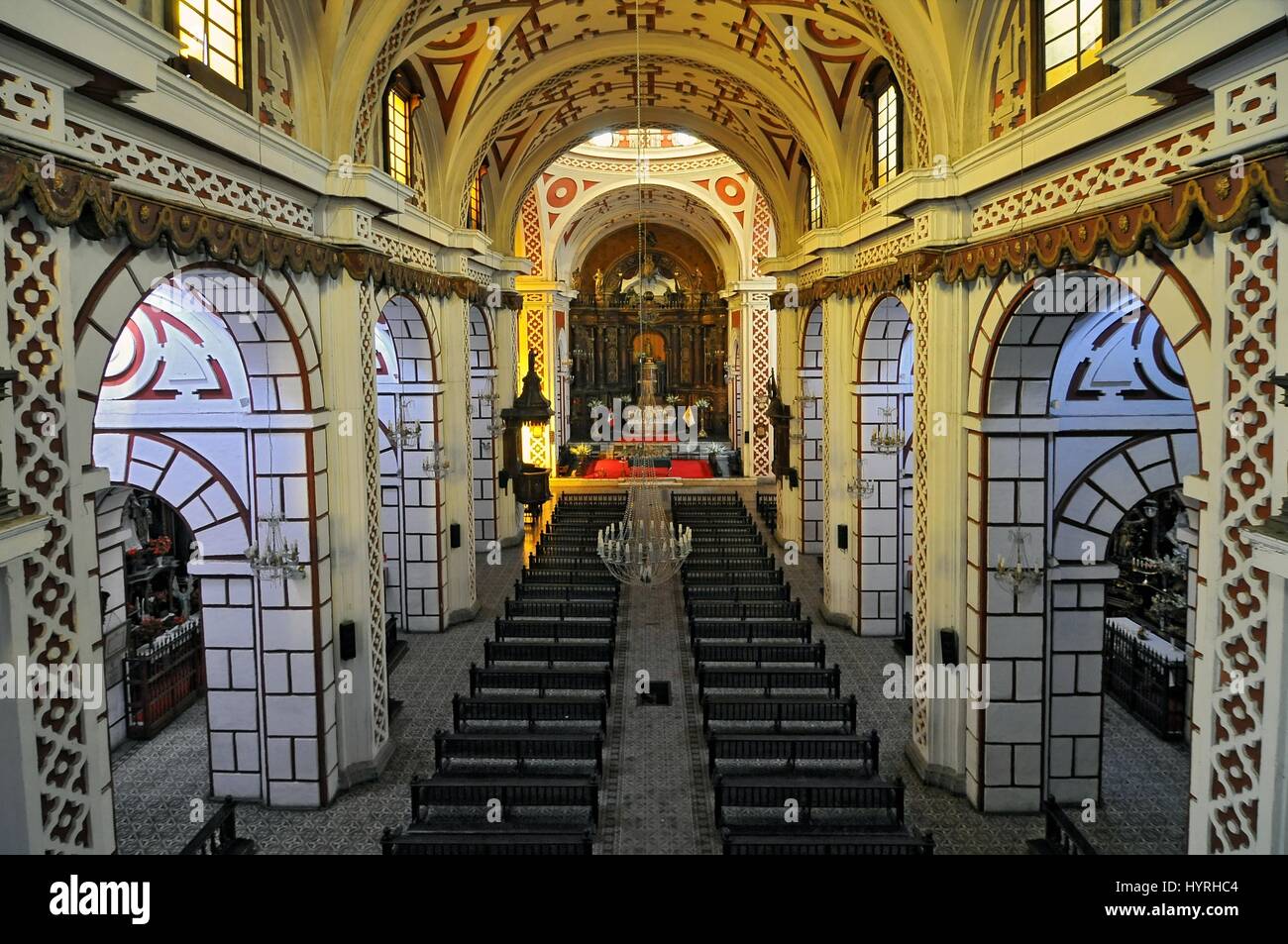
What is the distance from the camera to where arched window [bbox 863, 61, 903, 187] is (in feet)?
39.7

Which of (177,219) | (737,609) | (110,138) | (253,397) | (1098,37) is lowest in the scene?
(737,609)

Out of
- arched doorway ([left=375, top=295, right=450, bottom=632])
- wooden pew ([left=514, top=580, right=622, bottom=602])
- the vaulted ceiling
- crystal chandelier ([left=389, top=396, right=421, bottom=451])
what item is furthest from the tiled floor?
the vaulted ceiling

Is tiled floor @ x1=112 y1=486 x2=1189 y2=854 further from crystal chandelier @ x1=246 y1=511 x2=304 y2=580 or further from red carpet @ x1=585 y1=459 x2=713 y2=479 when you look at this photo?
red carpet @ x1=585 y1=459 x2=713 y2=479

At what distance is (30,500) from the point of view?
4.92 metres

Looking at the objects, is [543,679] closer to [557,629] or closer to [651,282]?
[557,629]

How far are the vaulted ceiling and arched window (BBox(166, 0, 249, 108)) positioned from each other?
1471mm

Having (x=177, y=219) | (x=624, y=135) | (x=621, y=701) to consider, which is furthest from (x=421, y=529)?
(x=624, y=135)

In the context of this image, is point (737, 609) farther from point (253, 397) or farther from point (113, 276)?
point (113, 276)

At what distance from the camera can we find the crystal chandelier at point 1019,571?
838 cm

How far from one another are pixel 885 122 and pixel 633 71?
21.1 feet

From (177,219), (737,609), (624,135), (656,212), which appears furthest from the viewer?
(656,212)

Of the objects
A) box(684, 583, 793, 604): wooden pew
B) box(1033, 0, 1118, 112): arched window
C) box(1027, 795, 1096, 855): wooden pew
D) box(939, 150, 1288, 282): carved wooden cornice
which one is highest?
box(1033, 0, 1118, 112): arched window

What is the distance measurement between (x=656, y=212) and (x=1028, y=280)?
30724mm
